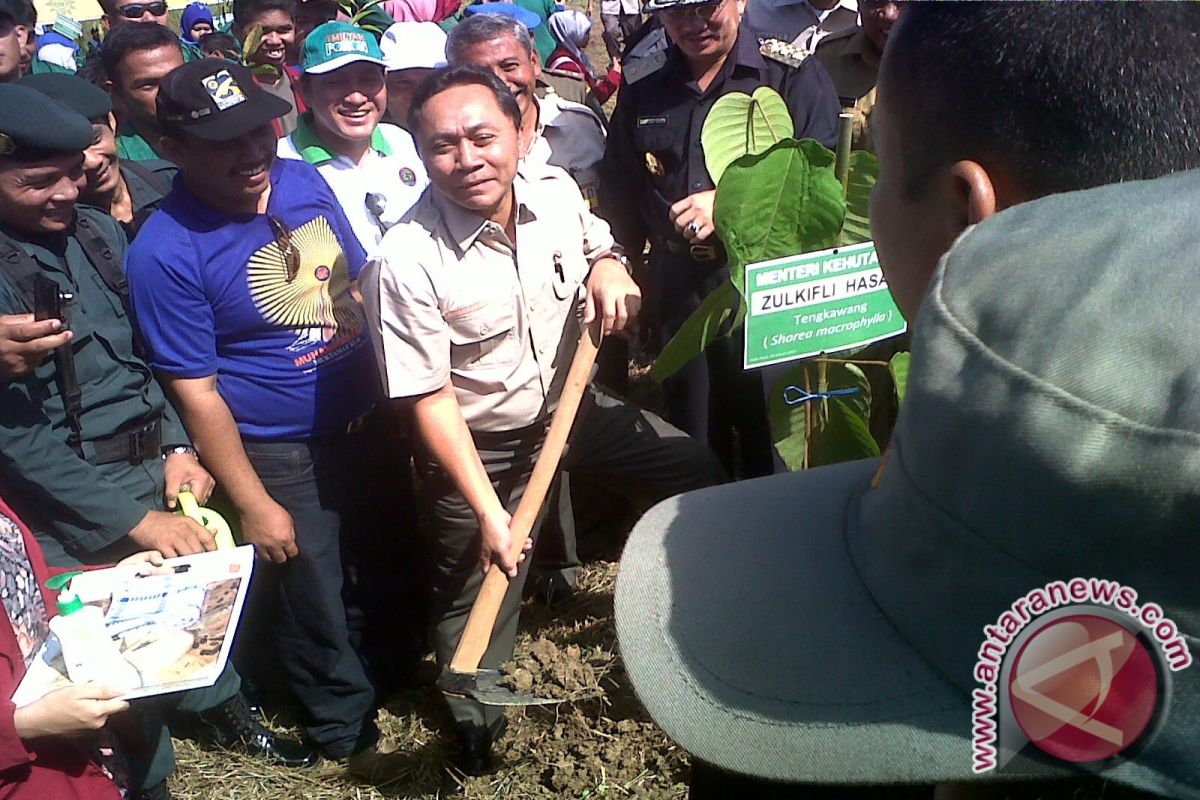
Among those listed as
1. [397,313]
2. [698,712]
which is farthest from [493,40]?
[698,712]

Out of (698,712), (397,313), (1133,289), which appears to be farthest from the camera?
(397,313)

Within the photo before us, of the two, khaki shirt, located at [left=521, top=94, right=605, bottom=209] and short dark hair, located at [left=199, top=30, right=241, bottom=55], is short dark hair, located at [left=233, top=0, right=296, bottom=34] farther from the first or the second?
khaki shirt, located at [left=521, top=94, right=605, bottom=209]

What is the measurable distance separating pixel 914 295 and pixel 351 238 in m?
2.15

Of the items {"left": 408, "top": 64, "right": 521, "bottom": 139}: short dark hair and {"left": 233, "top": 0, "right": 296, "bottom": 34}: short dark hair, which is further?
{"left": 233, "top": 0, "right": 296, "bottom": 34}: short dark hair

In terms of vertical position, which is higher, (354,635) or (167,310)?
(167,310)

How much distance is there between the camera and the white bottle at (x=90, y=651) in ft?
5.41

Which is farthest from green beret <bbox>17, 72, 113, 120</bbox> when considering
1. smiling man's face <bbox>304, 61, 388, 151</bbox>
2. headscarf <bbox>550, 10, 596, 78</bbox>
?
headscarf <bbox>550, 10, 596, 78</bbox>

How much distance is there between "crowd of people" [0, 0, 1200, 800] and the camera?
17.8 inches

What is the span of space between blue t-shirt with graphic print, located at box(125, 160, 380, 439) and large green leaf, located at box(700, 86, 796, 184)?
1.09 metres

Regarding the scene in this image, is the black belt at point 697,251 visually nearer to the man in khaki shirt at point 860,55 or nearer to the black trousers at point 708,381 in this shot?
the black trousers at point 708,381

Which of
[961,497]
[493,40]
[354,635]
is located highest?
[493,40]

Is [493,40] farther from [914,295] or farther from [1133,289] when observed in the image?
[1133,289]

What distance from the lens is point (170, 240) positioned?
2.16 metres

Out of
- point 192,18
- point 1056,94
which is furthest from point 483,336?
point 192,18
